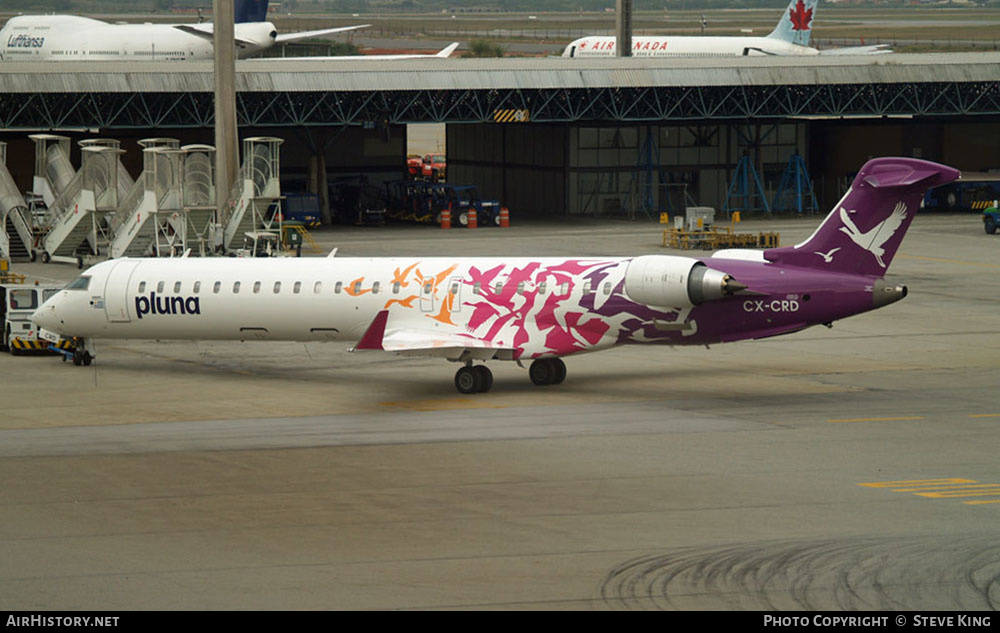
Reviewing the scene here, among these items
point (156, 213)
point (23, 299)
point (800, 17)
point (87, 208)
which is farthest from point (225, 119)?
point (800, 17)

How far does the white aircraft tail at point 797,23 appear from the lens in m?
103

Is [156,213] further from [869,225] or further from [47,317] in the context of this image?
[869,225]

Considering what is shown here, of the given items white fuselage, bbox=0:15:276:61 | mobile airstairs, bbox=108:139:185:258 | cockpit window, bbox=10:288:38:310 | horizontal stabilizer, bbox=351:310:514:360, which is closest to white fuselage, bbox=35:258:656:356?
horizontal stabilizer, bbox=351:310:514:360

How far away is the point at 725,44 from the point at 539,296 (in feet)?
242

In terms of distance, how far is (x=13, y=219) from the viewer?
203 feet

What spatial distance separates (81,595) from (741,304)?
17639 mm

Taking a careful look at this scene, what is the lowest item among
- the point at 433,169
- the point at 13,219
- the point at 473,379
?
the point at 473,379

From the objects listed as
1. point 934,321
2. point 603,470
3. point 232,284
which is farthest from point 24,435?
point 934,321

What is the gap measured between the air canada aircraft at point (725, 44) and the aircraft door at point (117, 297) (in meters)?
68.2

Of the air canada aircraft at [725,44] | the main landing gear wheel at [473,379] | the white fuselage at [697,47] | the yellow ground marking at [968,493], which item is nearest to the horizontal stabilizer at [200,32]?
the air canada aircraft at [725,44]

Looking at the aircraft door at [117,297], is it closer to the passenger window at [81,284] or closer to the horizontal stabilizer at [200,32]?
the passenger window at [81,284]

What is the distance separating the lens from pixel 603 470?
2433 centimetres
